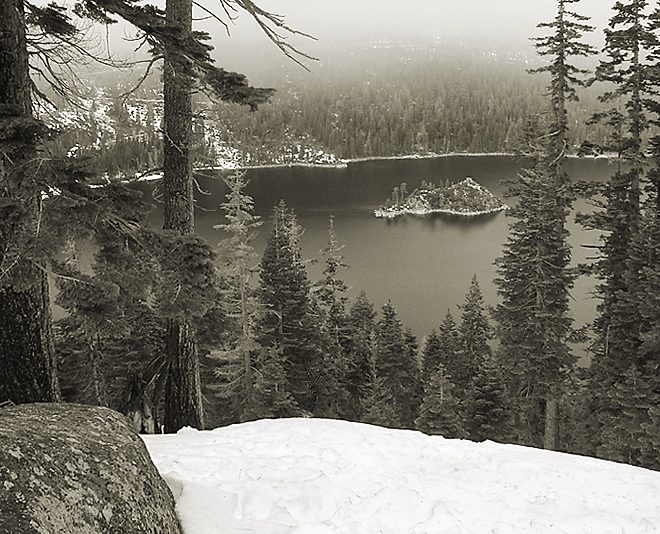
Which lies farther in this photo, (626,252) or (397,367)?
(397,367)

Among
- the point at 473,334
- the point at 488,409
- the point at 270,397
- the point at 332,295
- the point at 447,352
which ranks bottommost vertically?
the point at 447,352

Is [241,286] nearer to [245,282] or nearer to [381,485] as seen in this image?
[245,282]

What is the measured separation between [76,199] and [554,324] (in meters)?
14.3

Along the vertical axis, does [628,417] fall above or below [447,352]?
above

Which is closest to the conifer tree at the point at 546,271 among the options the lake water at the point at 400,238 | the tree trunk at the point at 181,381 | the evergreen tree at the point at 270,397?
the lake water at the point at 400,238

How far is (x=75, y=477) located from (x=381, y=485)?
341 cm

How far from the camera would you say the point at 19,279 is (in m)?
3.97

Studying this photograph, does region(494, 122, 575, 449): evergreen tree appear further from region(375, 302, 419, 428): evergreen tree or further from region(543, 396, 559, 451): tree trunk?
region(375, 302, 419, 428): evergreen tree

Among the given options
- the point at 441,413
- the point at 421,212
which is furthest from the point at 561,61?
the point at 421,212

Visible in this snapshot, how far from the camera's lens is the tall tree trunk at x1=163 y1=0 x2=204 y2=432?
6699 millimetres

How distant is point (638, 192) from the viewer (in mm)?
14406

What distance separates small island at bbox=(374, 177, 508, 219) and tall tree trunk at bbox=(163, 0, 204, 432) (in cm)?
7370

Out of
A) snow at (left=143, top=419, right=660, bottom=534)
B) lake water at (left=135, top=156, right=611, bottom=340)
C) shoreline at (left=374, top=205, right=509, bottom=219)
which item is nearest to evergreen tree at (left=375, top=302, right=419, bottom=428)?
lake water at (left=135, top=156, right=611, bottom=340)

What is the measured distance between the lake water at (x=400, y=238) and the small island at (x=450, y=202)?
92.4 inches
